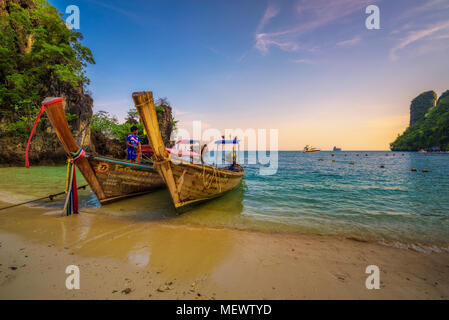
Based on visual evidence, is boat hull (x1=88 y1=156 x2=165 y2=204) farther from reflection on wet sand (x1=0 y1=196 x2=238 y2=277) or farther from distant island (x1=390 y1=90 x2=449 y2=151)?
distant island (x1=390 y1=90 x2=449 y2=151)

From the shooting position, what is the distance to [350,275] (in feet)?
9.49

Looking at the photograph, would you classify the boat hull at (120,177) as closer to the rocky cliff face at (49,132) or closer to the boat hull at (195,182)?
the boat hull at (195,182)

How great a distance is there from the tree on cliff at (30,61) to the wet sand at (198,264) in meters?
22.2

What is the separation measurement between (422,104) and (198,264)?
159418 mm

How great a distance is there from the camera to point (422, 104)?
330 ft

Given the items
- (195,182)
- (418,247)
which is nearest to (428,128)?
(418,247)

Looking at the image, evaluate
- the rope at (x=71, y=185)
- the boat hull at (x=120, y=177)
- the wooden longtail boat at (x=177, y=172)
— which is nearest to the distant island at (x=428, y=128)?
the wooden longtail boat at (x=177, y=172)

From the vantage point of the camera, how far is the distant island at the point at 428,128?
62594 mm

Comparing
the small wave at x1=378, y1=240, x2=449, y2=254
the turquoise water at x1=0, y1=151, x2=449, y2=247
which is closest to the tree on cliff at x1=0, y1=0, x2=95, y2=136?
the turquoise water at x1=0, y1=151, x2=449, y2=247

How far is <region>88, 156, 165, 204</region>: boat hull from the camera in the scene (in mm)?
6297

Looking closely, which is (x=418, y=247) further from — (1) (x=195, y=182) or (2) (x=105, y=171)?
(2) (x=105, y=171)

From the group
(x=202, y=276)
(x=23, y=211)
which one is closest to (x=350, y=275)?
(x=202, y=276)

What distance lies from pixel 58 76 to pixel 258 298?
1148 inches

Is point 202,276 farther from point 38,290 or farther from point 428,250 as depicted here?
point 428,250
